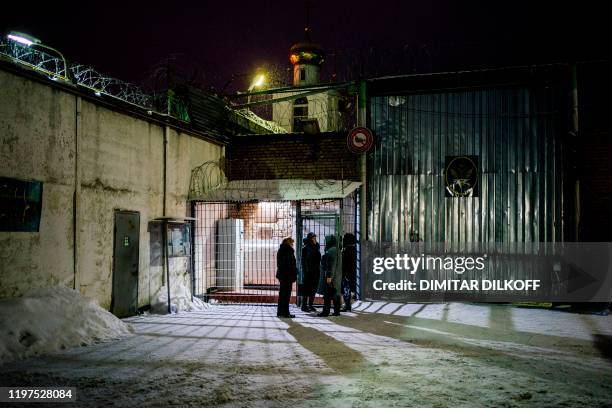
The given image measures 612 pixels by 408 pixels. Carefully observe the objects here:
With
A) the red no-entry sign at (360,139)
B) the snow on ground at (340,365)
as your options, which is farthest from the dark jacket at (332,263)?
the red no-entry sign at (360,139)

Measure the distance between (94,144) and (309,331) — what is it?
5332 mm

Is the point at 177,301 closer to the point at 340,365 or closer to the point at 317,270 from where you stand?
the point at 317,270

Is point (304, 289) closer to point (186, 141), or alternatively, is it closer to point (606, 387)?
point (186, 141)

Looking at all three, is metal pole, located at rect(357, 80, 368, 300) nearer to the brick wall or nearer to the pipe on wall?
the brick wall

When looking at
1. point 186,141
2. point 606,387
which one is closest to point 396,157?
point 186,141

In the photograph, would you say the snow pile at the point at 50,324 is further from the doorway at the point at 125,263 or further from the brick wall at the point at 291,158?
the brick wall at the point at 291,158

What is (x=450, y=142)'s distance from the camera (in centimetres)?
1196

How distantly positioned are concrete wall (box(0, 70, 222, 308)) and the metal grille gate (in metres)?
1.83

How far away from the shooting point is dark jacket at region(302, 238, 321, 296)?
10.0 meters

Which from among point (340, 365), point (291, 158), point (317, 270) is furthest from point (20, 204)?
point (291, 158)

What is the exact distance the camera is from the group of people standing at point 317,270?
9.76 meters

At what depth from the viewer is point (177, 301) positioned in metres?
10.5

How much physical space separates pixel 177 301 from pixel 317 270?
3274 millimetres

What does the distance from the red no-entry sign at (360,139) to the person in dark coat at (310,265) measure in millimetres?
3177
